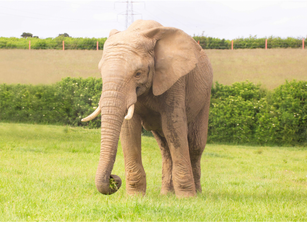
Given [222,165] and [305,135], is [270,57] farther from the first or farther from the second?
[222,165]

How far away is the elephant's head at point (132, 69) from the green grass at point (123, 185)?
70 cm

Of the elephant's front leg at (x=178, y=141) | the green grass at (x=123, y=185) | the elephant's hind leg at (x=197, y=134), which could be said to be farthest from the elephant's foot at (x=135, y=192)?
the elephant's hind leg at (x=197, y=134)

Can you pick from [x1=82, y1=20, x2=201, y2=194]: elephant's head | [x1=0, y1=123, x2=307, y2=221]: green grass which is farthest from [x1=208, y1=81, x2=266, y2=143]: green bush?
[x1=82, y1=20, x2=201, y2=194]: elephant's head

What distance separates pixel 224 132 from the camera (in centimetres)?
2052

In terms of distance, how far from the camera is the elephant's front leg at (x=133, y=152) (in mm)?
5883

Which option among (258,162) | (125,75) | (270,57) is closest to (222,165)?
(258,162)

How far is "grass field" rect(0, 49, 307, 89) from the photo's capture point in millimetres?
25641

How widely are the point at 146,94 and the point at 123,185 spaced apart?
3.16 m

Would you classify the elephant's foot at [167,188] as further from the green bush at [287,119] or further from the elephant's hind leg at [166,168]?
the green bush at [287,119]

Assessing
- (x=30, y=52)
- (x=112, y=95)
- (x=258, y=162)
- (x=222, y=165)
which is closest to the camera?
(x=112, y=95)

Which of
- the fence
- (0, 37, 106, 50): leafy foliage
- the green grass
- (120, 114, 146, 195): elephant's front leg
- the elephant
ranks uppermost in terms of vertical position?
the fence

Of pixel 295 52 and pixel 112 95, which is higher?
pixel 295 52

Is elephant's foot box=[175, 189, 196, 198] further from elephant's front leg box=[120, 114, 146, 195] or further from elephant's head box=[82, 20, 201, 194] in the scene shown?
elephant's head box=[82, 20, 201, 194]

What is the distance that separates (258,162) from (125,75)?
1109 centimetres
